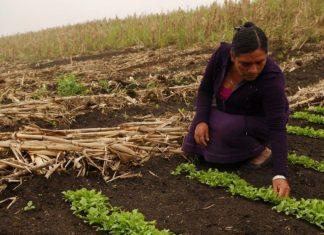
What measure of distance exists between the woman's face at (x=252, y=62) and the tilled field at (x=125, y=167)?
1.01 m

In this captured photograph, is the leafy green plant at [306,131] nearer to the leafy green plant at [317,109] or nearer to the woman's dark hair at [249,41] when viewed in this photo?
the leafy green plant at [317,109]

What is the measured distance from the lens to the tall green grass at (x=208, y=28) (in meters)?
11.5

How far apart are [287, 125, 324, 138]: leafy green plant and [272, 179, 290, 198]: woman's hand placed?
1.89 m

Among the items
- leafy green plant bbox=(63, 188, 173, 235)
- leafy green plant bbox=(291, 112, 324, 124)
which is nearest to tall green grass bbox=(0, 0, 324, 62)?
leafy green plant bbox=(291, 112, 324, 124)

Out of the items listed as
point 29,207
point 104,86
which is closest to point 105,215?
point 29,207

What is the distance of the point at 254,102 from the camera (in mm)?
4238

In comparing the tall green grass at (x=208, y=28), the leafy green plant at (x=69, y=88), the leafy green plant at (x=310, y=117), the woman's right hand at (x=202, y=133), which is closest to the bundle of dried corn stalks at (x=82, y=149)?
the woman's right hand at (x=202, y=133)

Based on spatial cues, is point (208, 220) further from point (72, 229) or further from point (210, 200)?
point (72, 229)

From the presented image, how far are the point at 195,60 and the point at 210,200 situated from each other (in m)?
6.74

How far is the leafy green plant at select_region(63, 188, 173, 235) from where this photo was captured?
319cm

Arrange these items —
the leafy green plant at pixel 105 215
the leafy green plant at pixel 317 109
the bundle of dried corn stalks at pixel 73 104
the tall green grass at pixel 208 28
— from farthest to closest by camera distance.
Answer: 1. the tall green grass at pixel 208 28
2. the leafy green plant at pixel 317 109
3. the bundle of dried corn stalks at pixel 73 104
4. the leafy green plant at pixel 105 215

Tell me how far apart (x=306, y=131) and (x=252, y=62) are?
2149 millimetres

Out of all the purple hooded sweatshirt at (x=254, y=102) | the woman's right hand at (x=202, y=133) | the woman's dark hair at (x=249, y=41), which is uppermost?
the woman's dark hair at (x=249, y=41)

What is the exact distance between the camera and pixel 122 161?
14.8 ft
